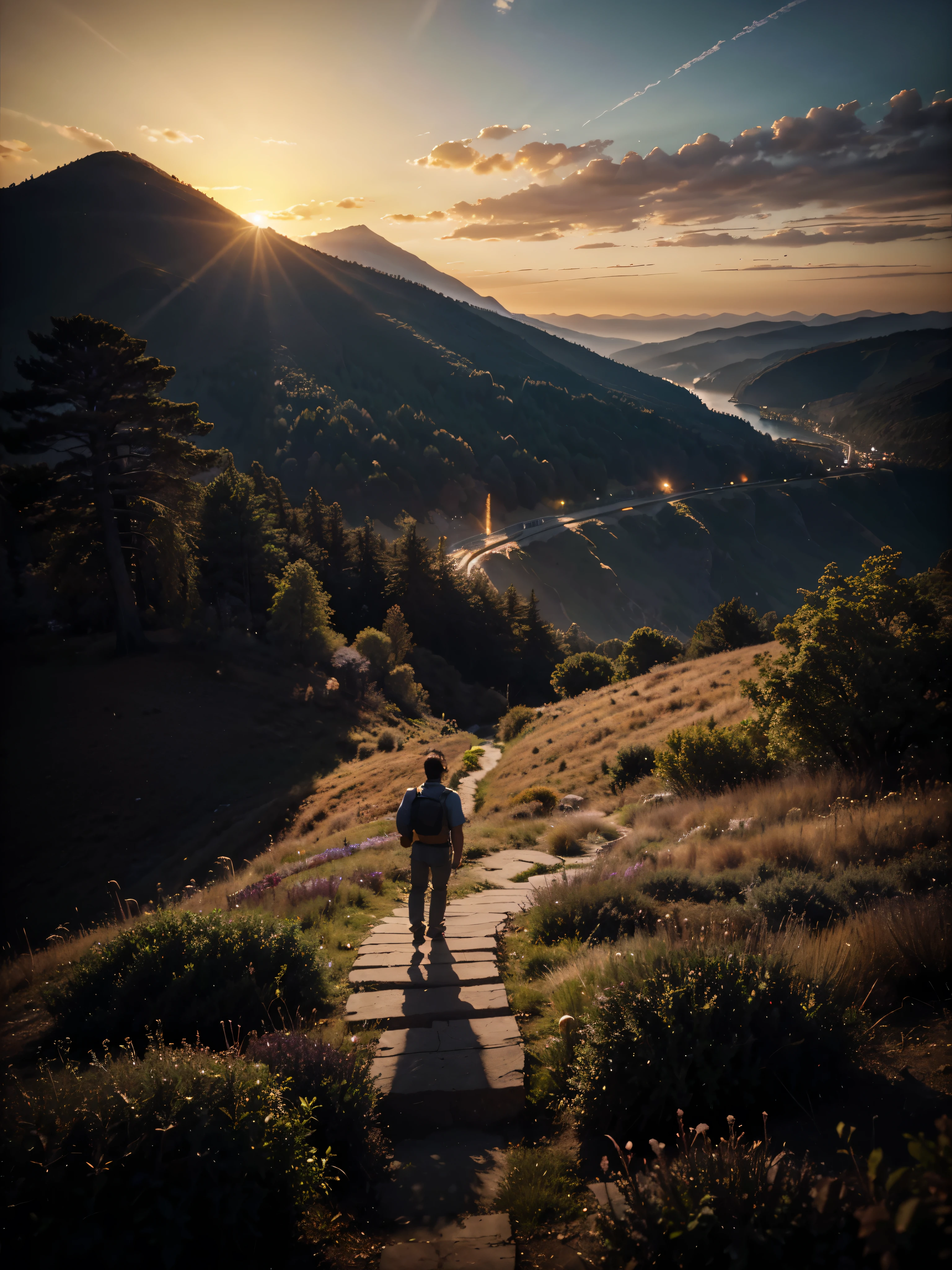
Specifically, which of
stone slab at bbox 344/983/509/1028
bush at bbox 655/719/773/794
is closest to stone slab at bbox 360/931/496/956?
stone slab at bbox 344/983/509/1028

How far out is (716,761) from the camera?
13.0 m

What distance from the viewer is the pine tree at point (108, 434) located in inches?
1005

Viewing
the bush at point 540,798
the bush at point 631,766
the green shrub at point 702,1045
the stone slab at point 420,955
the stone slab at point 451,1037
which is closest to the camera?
the green shrub at point 702,1045

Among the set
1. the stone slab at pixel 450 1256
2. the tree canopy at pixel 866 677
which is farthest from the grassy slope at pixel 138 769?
the stone slab at pixel 450 1256

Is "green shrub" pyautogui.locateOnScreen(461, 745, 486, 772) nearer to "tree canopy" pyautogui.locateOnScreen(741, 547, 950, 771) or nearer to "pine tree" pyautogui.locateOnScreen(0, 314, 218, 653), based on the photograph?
"pine tree" pyautogui.locateOnScreen(0, 314, 218, 653)

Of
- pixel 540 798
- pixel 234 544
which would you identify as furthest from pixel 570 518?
pixel 540 798

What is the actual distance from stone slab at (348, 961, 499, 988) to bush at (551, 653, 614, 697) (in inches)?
1730

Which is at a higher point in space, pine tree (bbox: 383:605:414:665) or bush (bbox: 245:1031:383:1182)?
bush (bbox: 245:1031:383:1182)

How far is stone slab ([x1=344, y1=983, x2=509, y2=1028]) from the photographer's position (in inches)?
194

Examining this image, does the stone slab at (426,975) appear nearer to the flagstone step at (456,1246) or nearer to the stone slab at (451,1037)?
the stone slab at (451,1037)

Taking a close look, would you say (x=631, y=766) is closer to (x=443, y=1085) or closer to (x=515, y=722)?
(x=443, y=1085)

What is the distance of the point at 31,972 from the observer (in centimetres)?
760

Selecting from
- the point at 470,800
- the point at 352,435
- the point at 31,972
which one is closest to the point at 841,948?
the point at 31,972

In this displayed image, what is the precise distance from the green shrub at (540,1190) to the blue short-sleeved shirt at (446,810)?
3.04 metres
